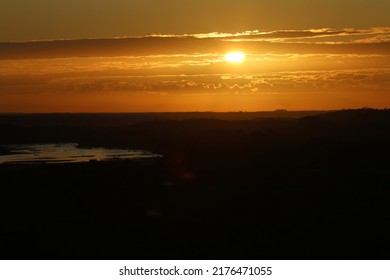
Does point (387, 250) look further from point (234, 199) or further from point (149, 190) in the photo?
point (149, 190)

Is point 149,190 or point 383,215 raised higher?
point 149,190

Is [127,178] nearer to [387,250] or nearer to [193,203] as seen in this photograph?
[193,203]

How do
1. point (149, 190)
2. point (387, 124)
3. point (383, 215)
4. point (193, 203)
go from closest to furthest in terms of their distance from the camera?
1. point (383, 215)
2. point (193, 203)
3. point (149, 190)
4. point (387, 124)

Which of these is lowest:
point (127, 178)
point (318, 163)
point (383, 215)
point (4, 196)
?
point (383, 215)
